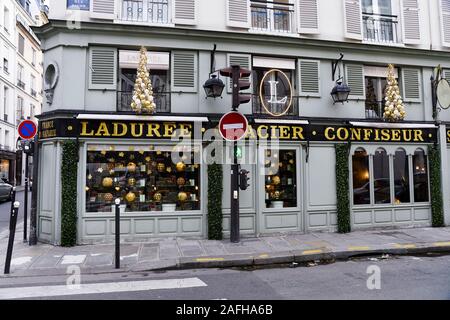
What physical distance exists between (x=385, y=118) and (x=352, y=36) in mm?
2583

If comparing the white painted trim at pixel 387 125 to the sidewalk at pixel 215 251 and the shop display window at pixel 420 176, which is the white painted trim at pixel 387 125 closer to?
the shop display window at pixel 420 176

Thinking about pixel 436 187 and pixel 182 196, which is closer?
pixel 182 196

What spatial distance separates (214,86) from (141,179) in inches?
121

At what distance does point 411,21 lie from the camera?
1126 centimetres

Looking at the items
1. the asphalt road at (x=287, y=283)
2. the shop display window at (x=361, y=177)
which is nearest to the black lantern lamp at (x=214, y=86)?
the asphalt road at (x=287, y=283)

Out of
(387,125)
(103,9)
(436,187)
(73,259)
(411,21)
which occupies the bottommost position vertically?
(73,259)

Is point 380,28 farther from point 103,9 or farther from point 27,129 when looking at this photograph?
point 27,129

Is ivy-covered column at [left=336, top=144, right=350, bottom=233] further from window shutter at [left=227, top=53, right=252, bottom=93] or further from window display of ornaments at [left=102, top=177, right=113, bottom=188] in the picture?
window display of ornaments at [left=102, top=177, right=113, bottom=188]

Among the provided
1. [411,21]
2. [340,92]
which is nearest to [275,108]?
[340,92]

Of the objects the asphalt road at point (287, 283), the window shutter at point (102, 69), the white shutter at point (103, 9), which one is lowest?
the asphalt road at point (287, 283)

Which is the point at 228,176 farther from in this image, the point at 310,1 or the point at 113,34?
the point at 310,1

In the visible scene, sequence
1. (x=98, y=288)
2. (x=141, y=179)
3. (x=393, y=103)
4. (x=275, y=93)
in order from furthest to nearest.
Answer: (x=393, y=103), (x=275, y=93), (x=141, y=179), (x=98, y=288)

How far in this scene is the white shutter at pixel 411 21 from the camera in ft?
36.6

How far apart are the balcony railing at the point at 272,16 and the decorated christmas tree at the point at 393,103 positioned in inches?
132
